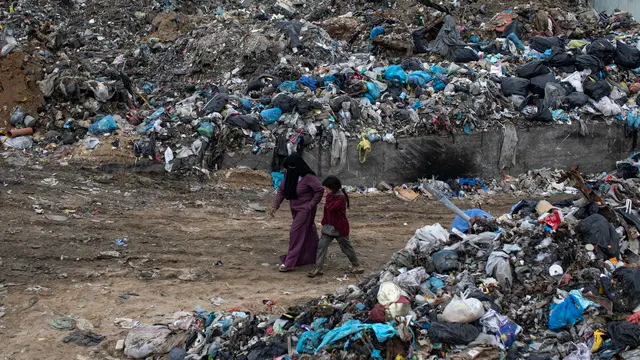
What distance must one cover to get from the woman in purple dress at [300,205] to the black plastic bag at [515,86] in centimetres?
554

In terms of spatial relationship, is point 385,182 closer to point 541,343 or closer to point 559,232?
point 559,232

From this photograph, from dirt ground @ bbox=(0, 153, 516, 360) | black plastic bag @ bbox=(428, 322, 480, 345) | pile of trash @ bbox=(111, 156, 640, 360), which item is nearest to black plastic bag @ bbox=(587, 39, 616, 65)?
dirt ground @ bbox=(0, 153, 516, 360)

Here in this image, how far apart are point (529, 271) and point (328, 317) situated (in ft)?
5.81

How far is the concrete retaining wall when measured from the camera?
10.7 meters

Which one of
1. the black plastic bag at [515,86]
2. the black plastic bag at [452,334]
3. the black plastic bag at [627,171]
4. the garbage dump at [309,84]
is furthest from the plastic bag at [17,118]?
the black plastic bag at [627,171]

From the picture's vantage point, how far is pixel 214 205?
952 centimetres

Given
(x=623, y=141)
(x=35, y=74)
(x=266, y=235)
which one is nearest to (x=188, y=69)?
(x=35, y=74)

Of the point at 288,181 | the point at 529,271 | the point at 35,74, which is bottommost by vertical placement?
the point at 529,271

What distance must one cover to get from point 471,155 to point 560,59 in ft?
9.13

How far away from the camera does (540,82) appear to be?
11.8 metres

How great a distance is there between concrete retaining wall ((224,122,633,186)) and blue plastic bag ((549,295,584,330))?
5.63m

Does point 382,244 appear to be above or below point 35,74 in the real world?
below

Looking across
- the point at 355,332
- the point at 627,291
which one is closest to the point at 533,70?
the point at 627,291

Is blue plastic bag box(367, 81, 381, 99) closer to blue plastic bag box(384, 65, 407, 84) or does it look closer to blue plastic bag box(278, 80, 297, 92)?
blue plastic bag box(384, 65, 407, 84)
